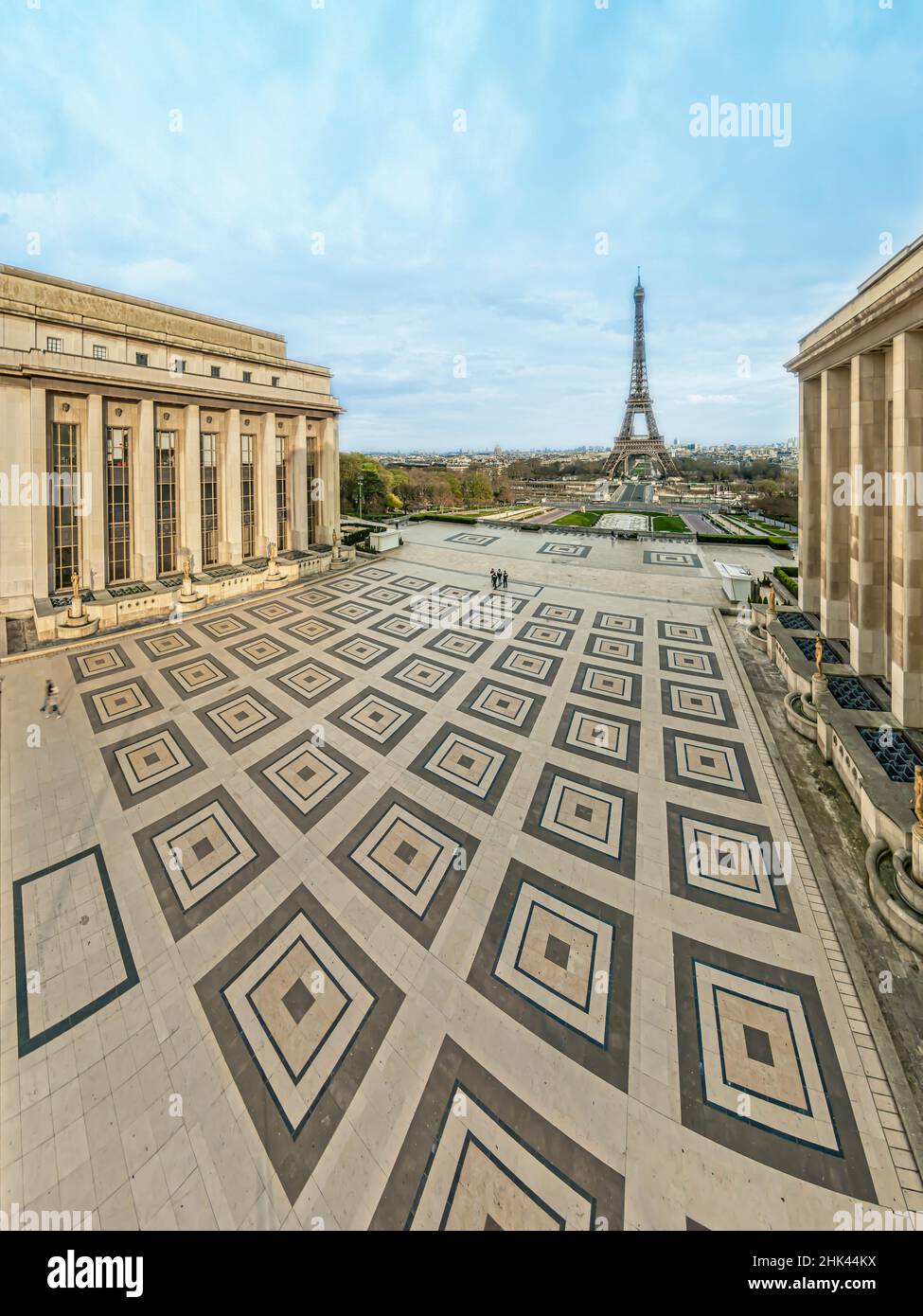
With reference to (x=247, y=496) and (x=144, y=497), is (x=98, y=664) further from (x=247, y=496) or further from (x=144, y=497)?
(x=247, y=496)

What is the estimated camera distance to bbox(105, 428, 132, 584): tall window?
69.1 feet

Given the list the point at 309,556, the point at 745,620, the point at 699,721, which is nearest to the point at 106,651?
the point at 309,556

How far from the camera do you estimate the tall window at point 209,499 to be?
24953 millimetres

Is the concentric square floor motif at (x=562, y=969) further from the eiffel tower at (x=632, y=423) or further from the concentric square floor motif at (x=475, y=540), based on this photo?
the eiffel tower at (x=632, y=423)

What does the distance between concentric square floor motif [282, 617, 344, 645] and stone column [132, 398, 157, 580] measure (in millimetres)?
8539

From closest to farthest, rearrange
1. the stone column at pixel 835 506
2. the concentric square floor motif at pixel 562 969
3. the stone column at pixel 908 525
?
the concentric square floor motif at pixel 562 969
the stone column at pixel 908 525
the stone column at pixel 835 506

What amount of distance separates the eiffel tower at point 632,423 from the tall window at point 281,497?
62.9 meters

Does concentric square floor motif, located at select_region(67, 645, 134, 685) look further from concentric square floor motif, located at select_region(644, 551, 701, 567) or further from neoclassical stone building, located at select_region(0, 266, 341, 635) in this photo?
concentric square floor motif, located at select_region(644, 551, 701, 567)

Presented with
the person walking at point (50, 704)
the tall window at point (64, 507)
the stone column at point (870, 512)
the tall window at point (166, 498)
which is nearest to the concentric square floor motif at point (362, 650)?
the person walking at point (50, 704)

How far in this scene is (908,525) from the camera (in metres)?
10.2

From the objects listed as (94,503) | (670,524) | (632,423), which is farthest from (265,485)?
(632,423)

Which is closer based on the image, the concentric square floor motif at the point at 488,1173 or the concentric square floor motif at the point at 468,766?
the concentric square floor motif at the point at 488,1173

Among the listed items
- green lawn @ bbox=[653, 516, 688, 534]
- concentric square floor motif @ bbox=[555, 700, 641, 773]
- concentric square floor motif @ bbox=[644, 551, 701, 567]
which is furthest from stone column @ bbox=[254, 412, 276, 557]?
green lawn @ bbox=[653, 516, 688, 534]

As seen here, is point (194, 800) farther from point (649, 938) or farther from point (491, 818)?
point (649, 938)
